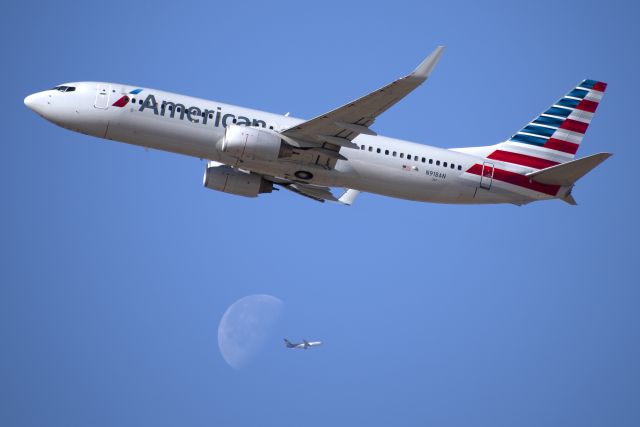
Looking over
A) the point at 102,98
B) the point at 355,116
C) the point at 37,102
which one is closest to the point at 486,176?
the point at 355,116

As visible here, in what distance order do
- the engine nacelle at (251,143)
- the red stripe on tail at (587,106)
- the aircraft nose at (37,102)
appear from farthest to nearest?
the red stripe on tail at (587,106) → the aircraft nose at (37,102) → the engine nacelle at (251,143)

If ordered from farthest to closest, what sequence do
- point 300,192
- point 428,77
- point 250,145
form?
point 300,192
point 250,145
point 428,77

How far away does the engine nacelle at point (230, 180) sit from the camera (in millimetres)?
51062

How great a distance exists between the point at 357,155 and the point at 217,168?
7603 millimetres

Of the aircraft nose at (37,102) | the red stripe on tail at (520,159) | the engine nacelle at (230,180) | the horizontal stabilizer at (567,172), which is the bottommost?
the engine nacelle at (230,180)

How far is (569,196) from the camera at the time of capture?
50.9m

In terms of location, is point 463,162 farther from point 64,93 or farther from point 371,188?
point 64,93

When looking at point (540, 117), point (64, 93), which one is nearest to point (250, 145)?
point (64, 93)

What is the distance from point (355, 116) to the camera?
45531 millimetres

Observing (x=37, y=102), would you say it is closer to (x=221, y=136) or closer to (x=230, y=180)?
(x=221, y=136)

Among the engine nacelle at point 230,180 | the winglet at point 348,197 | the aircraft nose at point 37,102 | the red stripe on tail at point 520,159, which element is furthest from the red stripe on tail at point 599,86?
the aircraft nose at point 37,102

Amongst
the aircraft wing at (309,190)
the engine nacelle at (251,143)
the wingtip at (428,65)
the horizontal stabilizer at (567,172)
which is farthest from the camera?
the aircraft wing at (309,190)

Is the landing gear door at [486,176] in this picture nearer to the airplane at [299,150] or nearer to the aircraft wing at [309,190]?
the airplane at [299,150]

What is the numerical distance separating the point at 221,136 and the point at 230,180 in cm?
389
